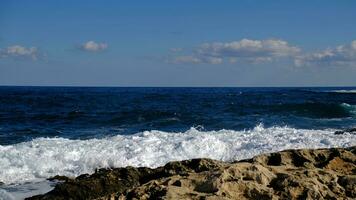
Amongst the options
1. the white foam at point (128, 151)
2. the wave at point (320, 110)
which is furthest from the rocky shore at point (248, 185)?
the wave at point (320, 110)

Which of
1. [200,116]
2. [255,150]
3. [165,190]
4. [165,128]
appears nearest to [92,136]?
[165,128]

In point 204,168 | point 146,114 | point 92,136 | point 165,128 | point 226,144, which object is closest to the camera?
point 204,168

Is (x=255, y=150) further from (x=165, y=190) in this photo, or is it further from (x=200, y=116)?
(x=200, y=116)

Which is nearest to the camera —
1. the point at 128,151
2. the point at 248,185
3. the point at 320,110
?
the point at 248,185

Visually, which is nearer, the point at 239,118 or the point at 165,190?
the point at 165,190

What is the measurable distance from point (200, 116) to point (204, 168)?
22.5 m

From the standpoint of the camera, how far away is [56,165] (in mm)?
12734

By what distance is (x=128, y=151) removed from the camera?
1431 cm

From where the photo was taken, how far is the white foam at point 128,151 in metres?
12.2

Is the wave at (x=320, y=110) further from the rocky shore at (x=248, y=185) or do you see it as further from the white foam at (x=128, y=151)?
the rocky shore at (x=248, y=185)

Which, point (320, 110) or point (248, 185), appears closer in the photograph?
point (248, 185)

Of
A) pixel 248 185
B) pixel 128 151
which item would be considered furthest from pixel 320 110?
pixel 248 185

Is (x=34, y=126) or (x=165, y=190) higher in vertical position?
(x=165, y=190)

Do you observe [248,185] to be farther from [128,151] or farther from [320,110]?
[320,110]
